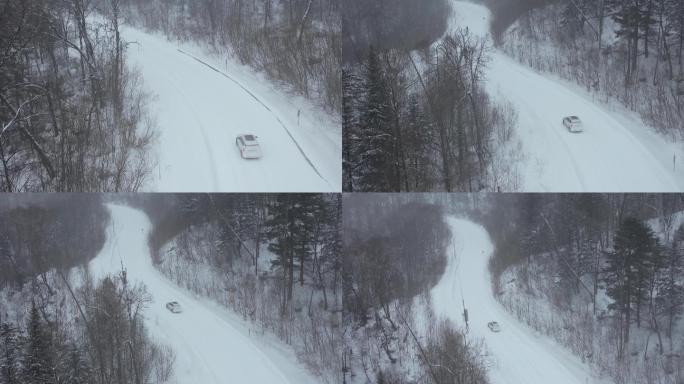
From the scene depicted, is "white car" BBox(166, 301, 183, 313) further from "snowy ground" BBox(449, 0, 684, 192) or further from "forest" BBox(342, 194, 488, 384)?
"snowy ground" BBox(449, 0, 684, 192)

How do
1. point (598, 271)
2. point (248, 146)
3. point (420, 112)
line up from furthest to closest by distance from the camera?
point (420, 112) → point (598, 271) → point (248, 146)

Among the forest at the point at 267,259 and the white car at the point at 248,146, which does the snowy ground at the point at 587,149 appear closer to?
the forest at the point at 267,259

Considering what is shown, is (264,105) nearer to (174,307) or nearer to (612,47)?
(174,307)

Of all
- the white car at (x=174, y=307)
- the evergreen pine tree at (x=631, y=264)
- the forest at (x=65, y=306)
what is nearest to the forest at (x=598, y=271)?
the evergreen pine tree at (x=631, y=264)

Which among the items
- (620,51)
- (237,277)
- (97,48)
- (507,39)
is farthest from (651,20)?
(97,48)

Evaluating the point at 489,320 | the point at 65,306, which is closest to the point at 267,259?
the point at 65,306

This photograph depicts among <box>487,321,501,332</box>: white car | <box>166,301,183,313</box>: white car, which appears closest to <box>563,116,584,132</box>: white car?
<box>487,321,501,332</box>: white car
